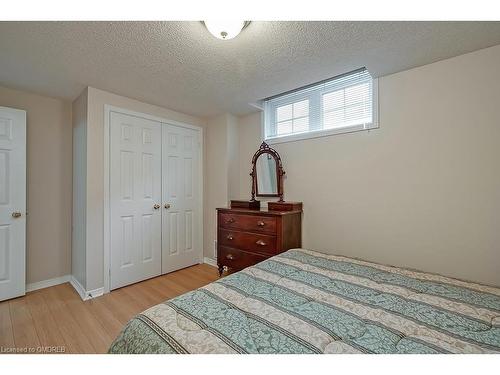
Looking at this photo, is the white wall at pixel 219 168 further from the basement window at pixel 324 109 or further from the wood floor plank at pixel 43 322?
the wood floor plank at pixel 43 322

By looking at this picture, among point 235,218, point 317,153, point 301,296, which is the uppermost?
point 317,153

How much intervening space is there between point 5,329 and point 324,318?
2.46 meters

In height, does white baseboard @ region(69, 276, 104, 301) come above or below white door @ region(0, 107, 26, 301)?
below

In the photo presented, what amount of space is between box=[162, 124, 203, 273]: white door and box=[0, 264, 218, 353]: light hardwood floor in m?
0.43

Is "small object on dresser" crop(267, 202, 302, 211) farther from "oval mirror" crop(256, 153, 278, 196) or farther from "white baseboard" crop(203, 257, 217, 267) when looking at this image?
"white baseboard" crop(203, 257, 217, 267)

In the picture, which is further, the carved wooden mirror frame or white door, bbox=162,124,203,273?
white door, bbox=162,124,203,273

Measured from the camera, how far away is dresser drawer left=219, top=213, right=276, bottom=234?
237cm

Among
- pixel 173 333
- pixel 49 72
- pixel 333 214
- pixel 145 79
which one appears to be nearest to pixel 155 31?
pixel 145 79

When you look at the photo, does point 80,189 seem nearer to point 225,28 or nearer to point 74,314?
point 74,314

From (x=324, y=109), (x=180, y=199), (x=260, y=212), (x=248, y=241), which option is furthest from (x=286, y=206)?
(x=180, y=199)

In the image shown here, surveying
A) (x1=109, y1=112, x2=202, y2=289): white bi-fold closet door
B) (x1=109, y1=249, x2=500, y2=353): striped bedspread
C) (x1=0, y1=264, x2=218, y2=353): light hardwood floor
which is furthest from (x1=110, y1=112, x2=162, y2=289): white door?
(x1=109, y1=249, x2=500, y2=353): striped bedspread
